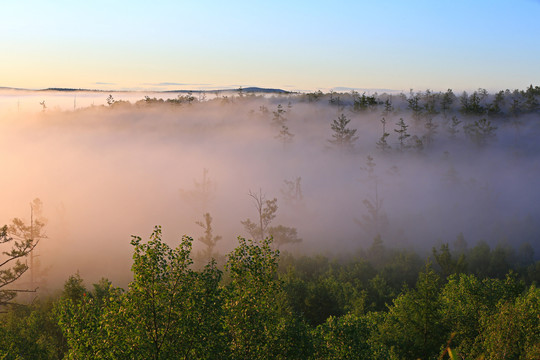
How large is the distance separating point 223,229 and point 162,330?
167912mm

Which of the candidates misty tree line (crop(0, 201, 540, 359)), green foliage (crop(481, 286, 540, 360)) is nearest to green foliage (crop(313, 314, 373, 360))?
misty tree line (crop(0, 201, 540, 359))

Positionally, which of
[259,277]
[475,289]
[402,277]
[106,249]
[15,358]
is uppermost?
[259,277]

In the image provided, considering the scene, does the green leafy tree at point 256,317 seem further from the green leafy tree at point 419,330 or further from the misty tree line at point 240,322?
the green leafy tree at point 419,330

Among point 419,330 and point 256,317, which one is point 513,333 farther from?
point 256,317

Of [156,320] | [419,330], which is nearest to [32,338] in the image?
[156,320]

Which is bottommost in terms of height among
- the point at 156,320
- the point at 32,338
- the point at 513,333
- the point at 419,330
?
the point at 32,338

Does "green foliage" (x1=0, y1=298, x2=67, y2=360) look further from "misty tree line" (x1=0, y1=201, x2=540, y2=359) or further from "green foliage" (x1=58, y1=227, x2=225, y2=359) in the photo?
"green foliage" (x1=58, y1=227, x2=225, y2=359)

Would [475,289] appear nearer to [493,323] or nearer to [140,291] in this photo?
[493,323]

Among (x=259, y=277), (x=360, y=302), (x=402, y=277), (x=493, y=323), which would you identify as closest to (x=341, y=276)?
(x=402, y=277)

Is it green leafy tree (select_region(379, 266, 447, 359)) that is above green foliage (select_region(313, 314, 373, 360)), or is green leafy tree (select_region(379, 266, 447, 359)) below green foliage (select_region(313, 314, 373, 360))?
below

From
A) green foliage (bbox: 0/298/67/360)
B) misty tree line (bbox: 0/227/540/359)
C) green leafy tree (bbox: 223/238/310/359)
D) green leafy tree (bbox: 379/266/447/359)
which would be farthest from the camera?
green leafy tree (bbox: 379/266/447/359)

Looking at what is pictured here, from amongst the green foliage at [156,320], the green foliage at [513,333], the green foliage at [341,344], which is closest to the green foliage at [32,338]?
the green foliage at [156,320]

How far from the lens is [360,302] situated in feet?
→ 229

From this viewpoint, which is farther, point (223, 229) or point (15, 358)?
point (223, 229)
